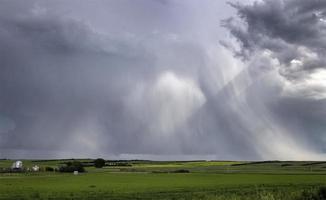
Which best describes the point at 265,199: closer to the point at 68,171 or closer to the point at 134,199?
the point at 134,199

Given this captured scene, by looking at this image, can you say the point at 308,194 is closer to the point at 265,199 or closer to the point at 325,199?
the point at 325,199

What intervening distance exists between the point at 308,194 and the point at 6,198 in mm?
38698

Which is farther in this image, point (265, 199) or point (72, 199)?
point (72, 199)

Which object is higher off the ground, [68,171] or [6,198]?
[68,171]

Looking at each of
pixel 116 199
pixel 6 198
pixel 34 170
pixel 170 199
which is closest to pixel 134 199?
pixel 116 199

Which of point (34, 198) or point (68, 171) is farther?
point (68, 171)

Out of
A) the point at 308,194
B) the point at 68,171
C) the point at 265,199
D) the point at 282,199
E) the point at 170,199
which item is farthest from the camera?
the point at 68,171

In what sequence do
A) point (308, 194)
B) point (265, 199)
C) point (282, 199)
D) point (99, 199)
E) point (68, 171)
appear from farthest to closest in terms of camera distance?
point (68, 171), point (99, 199), point (308, 194), point (282, 199), point (265, 199)

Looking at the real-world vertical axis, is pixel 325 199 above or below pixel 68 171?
below

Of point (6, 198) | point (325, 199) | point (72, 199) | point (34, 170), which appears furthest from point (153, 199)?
point (34, 170)

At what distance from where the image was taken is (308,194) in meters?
35.6

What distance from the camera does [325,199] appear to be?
3481 cm

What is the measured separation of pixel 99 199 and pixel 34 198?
903cm

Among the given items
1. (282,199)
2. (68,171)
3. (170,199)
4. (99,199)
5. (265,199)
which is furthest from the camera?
(68,171)
